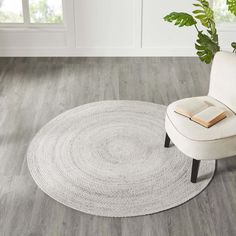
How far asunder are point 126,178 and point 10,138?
41.6 inches

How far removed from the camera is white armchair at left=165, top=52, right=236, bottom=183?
349 centimetres

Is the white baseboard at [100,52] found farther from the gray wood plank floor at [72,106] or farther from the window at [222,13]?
the window at [222,13]

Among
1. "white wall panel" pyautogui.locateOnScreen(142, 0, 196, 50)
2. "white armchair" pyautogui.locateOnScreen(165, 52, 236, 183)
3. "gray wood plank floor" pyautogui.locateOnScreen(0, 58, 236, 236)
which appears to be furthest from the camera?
"white wall panel" pyautogui.locateOnScreen(142, 0, 196, 50)

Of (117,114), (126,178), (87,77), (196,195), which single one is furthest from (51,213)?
(87,77)

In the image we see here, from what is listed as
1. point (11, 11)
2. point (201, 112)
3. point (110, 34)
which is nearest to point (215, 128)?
point (201, 112)

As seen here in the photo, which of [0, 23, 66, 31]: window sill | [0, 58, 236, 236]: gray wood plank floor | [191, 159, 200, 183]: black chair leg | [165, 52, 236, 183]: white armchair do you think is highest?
[165, 52, 236, 183]: white armchair

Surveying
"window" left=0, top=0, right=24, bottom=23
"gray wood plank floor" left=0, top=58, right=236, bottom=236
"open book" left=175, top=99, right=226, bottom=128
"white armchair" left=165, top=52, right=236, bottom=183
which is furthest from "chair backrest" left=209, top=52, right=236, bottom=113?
"window" left=0, top=0, right=24, bottom=23

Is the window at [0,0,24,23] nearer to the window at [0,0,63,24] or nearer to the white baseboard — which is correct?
the window at [0,0,63,24]

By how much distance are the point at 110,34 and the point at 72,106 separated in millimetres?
1214

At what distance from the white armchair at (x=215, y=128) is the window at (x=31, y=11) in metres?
2.22

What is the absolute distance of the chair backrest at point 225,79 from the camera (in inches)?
148

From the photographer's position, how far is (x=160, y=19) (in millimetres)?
5465

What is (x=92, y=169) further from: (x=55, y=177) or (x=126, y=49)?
(x=126, y=49)

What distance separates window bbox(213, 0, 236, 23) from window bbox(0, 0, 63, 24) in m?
1.61
